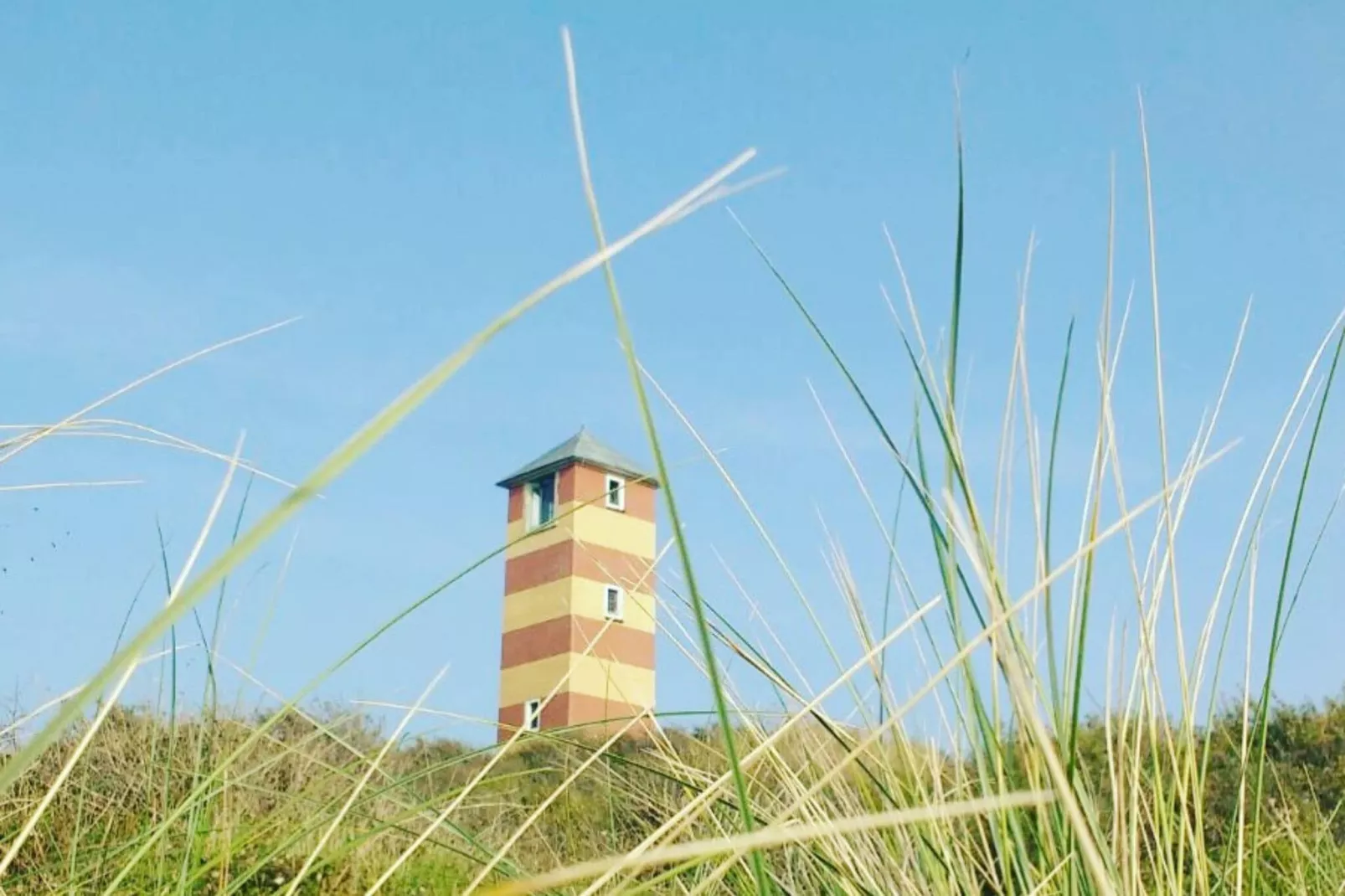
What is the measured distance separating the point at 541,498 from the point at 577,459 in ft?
6.40

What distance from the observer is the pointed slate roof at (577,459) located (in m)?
22.2

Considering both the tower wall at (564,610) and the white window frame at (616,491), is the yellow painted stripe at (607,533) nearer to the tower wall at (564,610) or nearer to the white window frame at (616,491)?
the tower wall at (564,610)

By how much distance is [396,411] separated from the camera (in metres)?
0.38

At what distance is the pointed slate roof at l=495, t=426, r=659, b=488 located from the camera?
22219 mm

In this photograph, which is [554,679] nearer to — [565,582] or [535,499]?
[565,582]

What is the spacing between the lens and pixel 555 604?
20547 mm

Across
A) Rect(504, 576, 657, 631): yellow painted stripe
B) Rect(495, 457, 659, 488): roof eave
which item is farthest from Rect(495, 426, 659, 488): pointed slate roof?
Rect(504, 576, 657, 631): yellow painted stripe

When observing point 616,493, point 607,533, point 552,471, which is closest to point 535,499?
point 552,471

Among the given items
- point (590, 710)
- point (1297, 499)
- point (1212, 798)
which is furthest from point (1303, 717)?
point (590, 710)

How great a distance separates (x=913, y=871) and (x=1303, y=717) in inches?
271

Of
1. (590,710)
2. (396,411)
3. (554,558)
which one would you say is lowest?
(396,411)

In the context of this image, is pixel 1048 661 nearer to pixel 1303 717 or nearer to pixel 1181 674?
pixel 1181 674

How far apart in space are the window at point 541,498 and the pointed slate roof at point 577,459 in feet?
0.67

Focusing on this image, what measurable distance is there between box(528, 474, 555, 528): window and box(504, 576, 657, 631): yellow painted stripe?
138cm
